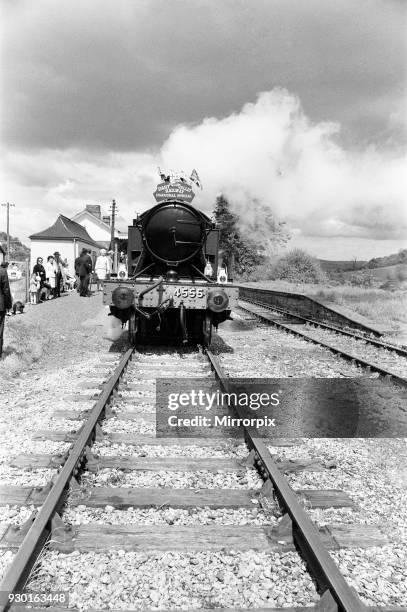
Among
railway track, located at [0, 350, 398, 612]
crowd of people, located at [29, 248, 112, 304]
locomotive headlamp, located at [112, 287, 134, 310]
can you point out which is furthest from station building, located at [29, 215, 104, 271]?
railway track, located at [0, 350, 398, 612]

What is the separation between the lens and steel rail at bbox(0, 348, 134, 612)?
218 centimetres

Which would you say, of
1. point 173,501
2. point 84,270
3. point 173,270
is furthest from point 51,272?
point 173,501

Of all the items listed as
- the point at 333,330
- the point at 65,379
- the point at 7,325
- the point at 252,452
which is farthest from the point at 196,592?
the point at 333,330

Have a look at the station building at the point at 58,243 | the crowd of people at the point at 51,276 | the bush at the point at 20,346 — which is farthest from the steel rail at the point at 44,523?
the station building at the point at 58,243

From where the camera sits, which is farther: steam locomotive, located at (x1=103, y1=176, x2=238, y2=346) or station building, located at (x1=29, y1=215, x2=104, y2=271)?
station building, located at (x1=29, y1=215, x2=104, y2=271)

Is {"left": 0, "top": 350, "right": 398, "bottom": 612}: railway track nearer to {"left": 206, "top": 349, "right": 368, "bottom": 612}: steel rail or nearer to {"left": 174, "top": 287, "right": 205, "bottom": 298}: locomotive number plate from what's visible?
{"left": 206, "top": 349, "right": 368, "bottom": 612}: steel rail

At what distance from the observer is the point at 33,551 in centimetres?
239

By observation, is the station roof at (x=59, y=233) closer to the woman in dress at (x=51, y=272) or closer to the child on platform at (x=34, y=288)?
the woman in dress at (x=51, y=272)

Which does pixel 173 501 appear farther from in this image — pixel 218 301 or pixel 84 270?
pixel 84 270

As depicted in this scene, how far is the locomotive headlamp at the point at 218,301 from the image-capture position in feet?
25.8

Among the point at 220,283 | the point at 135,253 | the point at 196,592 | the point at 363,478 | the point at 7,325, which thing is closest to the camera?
the point at 196,592

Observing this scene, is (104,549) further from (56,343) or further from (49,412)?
(56,343)

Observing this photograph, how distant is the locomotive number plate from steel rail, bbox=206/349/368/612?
4.54 m

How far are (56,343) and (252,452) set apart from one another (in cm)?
646
